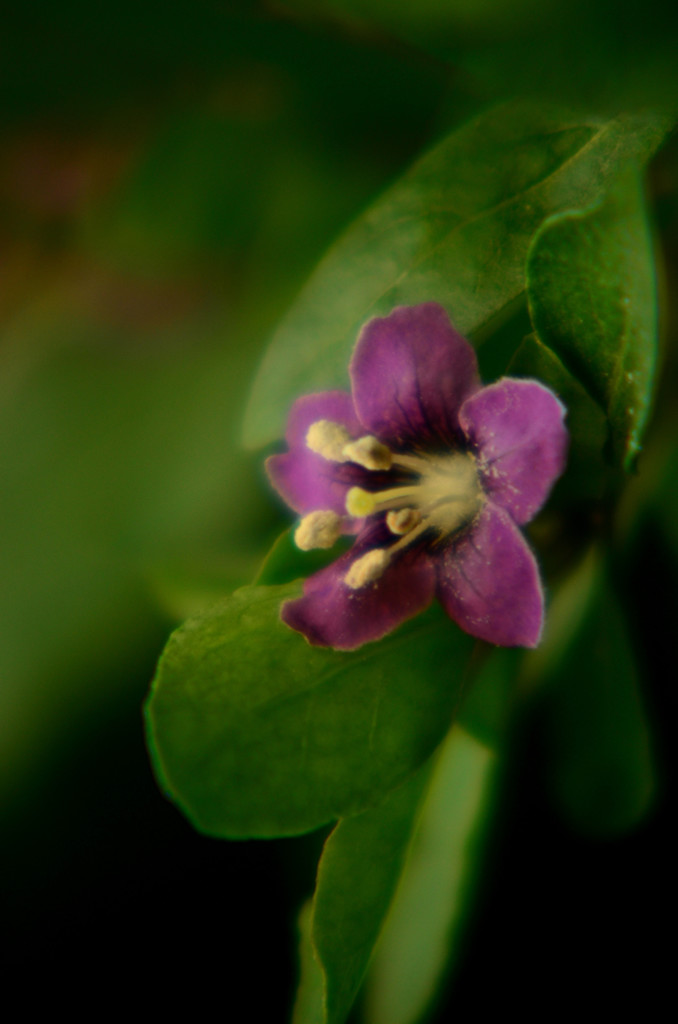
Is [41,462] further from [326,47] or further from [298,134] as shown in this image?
[326,47]

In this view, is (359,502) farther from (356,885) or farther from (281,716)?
(356,885)

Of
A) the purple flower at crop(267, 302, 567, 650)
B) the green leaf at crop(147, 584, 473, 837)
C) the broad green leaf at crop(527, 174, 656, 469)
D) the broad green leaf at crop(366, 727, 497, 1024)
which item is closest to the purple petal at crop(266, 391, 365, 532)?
the purple flower at crop(267, 302, 567, 650)

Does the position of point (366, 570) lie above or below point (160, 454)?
below

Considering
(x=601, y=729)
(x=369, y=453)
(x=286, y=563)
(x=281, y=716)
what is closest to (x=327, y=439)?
(x=369, y=453)

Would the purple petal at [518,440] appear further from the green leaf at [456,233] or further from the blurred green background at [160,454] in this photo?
the blurred green background at [160,454]

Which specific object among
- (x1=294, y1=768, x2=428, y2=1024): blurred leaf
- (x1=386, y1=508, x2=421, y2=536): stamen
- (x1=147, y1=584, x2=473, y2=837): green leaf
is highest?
(x1=386, y1=508, x2=421, y2=536): stamen

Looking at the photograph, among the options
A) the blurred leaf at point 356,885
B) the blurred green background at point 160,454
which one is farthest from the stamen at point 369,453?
the blurred green background at point 160,454

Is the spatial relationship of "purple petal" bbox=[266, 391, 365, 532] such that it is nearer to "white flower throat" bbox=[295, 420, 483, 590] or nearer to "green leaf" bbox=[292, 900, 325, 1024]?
"white flower throat" bbox=[295, 420, 483, 590]
